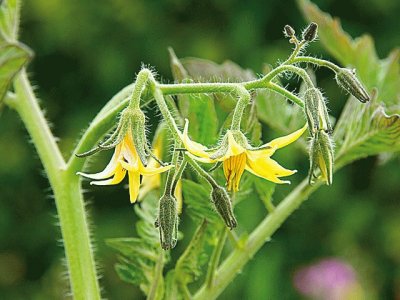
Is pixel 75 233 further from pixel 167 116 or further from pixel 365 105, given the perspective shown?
pixel 365 105

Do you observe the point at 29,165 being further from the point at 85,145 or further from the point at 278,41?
the point at 85,145

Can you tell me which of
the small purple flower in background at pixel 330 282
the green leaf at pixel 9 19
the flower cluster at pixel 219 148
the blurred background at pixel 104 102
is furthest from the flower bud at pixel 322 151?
the blurred background at pixel 104 102

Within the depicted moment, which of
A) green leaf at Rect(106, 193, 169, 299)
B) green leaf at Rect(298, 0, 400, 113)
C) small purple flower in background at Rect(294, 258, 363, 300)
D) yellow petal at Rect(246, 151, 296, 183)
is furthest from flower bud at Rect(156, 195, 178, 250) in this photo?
small purple flower in background at Rect(294, 258, 363, 300)

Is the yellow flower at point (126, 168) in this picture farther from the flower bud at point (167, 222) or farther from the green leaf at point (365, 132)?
the green leaf at point (365, 132)

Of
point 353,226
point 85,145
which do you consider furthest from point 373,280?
point 85,145

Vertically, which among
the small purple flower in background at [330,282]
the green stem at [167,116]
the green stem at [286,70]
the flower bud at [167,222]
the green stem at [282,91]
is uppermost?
the green stem at [286,70]

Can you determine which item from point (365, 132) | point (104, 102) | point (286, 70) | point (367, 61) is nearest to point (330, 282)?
point (104, 102)

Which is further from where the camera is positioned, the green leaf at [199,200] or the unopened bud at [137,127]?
the green leaf at [199,200]
